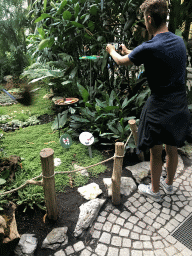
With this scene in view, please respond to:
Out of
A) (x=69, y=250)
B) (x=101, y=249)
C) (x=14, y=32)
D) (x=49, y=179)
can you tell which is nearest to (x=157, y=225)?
(x=101, y=249)

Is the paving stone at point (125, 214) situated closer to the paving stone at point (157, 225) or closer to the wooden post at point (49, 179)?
the paving stone at point (157, 225)

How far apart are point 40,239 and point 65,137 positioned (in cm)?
133

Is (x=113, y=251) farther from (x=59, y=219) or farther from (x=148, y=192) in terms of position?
(x=148, y=192)

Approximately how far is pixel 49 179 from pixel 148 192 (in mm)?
1181

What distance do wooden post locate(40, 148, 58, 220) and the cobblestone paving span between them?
1.18 feet

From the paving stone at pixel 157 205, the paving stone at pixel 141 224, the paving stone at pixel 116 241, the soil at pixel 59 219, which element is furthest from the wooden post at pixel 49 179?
the paving stone at pixel 157 205

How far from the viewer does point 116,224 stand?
1.97 meters

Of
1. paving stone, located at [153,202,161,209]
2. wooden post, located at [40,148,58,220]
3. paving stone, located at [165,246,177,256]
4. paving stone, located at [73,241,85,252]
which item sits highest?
wooden post, located at [40,148,58,220]

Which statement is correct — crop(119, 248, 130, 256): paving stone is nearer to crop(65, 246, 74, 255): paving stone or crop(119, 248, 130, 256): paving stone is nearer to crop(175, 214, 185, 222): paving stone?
crop(65, 246, 74, 255): paving stone

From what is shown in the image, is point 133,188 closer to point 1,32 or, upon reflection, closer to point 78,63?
point 78,63

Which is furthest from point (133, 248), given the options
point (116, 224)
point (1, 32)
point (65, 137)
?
point (1, 32)

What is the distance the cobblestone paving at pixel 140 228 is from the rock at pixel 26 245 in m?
0.20

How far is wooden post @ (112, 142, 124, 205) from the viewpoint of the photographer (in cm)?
191

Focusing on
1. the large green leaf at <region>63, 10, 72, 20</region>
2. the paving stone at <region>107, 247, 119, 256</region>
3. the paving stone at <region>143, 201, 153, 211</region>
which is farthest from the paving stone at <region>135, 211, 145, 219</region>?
the large green leaf at <region>63, 10, 72, 20</region>
